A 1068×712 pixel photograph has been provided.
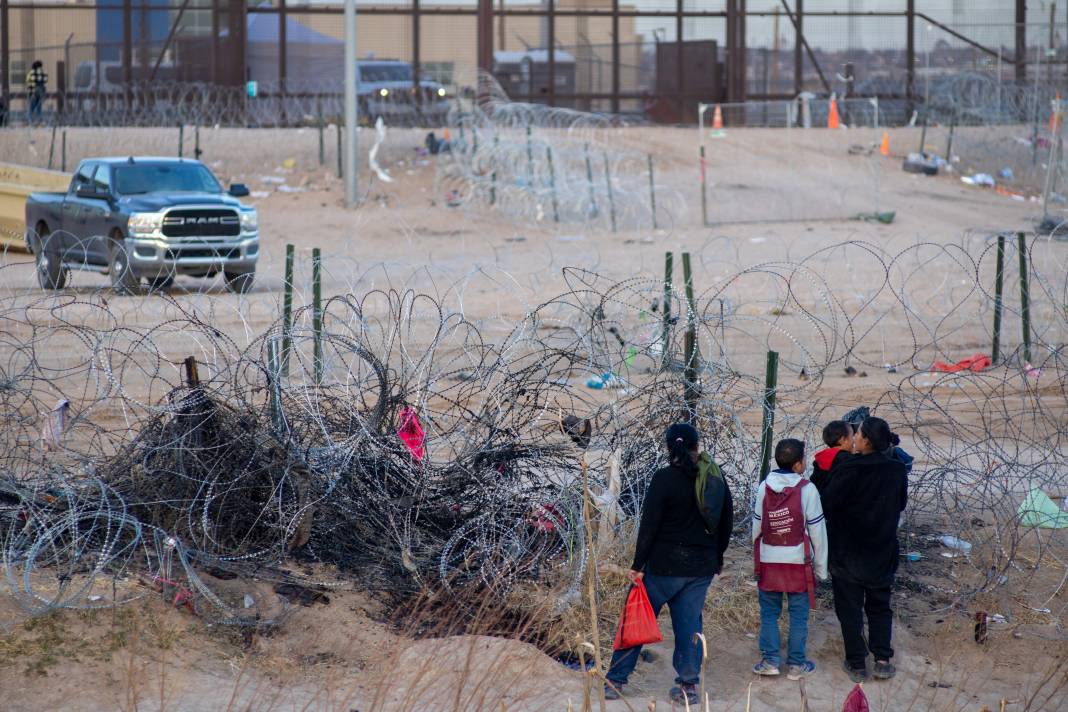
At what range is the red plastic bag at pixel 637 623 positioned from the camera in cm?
560

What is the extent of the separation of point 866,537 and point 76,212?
43.6 ft

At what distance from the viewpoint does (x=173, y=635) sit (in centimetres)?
579

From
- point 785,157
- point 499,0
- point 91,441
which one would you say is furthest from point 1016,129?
point 91,441

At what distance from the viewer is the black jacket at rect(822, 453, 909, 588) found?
591 cm

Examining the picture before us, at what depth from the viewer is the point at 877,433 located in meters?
5.89

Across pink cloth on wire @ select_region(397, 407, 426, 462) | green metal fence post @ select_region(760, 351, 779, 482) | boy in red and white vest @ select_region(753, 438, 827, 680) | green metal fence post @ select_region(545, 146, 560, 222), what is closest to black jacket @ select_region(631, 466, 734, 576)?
boy in red and white vest @ select_region(753, 438, 827, 680)

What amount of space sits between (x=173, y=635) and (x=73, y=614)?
0.46 m

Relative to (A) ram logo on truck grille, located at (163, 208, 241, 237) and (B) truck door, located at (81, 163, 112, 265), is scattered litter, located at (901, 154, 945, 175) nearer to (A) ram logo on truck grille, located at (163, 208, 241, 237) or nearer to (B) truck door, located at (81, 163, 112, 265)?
(A) ram logo on truck grille, located at (163, 208, 241, 237)

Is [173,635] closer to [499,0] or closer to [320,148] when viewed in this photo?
[320,148]

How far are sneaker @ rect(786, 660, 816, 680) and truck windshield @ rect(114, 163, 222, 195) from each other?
12.5 metres

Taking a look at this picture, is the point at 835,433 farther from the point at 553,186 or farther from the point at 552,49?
the point at 552,49

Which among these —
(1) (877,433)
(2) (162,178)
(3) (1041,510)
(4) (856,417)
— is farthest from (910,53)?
(1) (877,433)

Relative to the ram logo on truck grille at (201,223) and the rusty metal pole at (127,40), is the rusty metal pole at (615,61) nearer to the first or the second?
the rusty metal pole at (127,40)

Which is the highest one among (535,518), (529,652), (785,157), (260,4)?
(260,4)
